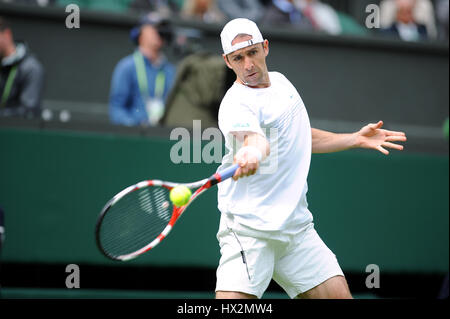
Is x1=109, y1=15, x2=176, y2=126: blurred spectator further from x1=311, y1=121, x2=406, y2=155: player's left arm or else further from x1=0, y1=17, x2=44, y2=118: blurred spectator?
x1=311, y1=121, x2=406, y2=155: player's left arm

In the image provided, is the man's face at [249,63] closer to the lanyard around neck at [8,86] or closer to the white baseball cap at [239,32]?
the white baseball cap at [239,32]

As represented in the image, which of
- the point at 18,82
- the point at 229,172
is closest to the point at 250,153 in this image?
the point at 229,172

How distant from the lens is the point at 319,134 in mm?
4402

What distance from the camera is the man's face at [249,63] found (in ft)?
13.0

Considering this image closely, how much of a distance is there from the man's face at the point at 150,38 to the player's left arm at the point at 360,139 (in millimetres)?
3252

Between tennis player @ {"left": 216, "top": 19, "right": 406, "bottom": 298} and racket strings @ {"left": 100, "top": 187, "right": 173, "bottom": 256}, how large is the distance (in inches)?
19.1

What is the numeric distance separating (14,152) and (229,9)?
14.4ft

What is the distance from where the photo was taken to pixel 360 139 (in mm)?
4305

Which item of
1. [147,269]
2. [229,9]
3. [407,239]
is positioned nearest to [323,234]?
[407,239]

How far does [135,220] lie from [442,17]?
7.47m

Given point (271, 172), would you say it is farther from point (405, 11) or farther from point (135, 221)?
point (405, 11)

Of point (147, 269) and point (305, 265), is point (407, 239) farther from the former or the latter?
point (305, 265)

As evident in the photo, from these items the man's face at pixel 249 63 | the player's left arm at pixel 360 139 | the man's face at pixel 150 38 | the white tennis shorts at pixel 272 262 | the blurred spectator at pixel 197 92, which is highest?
the man's face at pixel 150 38

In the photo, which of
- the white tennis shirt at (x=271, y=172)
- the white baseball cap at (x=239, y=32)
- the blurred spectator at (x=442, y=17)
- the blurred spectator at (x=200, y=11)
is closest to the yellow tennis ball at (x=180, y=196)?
the white tennis shirt at (x=271, y=172)
